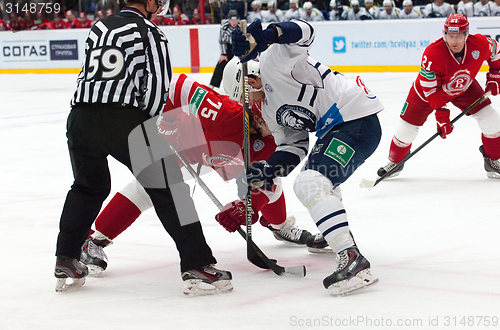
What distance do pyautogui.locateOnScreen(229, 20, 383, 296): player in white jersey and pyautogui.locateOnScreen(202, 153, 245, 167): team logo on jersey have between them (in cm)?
29

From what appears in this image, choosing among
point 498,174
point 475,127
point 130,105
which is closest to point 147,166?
point 130,105

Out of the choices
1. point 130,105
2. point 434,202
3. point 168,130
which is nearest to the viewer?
point 130,105

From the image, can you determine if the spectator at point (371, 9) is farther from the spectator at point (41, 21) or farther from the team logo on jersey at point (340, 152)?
the team logo on jersey at point (340, 152)

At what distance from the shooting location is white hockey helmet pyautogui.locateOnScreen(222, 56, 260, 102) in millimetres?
2266

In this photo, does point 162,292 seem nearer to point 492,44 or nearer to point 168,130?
point 168,130

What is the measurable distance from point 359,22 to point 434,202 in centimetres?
748

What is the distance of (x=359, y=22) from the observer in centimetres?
1022

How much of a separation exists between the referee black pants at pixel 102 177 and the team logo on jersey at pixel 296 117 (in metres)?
0.47

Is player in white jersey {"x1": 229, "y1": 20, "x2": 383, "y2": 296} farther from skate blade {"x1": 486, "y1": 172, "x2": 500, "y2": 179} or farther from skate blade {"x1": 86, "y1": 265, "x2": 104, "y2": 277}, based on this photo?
skate blade {"x1": 486, "y1": 172, "x2": 500, "y2": 179}

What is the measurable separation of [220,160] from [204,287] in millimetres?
715

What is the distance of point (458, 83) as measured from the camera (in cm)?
367

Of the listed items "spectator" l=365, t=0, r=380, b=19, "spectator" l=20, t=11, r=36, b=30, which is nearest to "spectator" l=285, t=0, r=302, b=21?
"spectator" l=365, t=0, r=380, b=19

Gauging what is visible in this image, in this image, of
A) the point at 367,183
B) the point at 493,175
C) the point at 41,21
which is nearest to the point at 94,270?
the point at 367,183

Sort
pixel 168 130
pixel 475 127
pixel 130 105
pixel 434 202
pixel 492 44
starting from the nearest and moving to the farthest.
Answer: pixel 130 105 < pixel 168 130 < pixel 434 202 < pixel 492 44 < pixel 475 127
